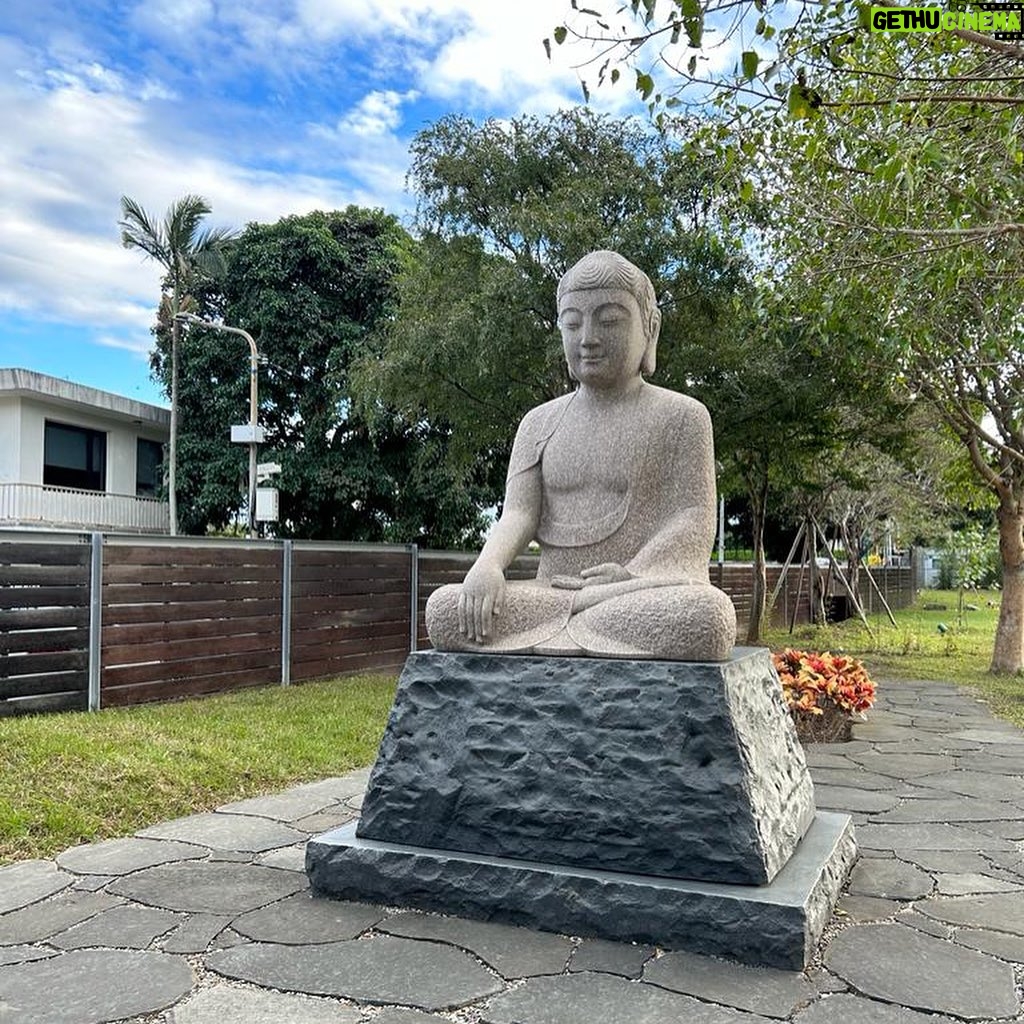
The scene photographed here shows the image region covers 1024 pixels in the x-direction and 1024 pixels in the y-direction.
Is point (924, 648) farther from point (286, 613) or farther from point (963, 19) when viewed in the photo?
point (963, 19)

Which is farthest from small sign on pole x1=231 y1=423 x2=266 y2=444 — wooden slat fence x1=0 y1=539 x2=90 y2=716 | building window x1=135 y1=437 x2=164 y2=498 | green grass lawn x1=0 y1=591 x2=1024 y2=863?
wooden slat fence x1=0 y1=539 x2=90 y2=716

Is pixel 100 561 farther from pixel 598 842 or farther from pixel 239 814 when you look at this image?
pixel 598 842

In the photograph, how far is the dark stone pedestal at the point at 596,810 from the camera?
106 inches

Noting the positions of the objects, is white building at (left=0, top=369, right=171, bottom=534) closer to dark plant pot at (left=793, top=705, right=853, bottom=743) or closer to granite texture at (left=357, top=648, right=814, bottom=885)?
dark plant pot at (left=793, top=705, right=853, bottom=743)

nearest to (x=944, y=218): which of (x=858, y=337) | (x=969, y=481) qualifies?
(x=858, y=337)

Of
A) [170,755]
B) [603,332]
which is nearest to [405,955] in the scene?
[603,332]

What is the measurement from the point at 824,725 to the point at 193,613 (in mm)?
4853

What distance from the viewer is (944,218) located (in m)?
5.58

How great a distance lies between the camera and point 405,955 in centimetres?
262

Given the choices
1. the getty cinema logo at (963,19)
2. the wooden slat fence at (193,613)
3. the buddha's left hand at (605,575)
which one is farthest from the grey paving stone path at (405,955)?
the getty cinema logo at (963,19)

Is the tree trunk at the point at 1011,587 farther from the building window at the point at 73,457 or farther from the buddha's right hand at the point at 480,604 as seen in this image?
the building window at the point at 73,457

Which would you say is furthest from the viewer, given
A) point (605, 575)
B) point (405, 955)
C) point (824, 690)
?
point (824, 690)

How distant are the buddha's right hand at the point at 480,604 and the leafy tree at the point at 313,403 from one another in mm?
12957

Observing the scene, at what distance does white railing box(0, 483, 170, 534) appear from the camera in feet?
52.5
